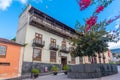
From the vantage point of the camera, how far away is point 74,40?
1466 centimetres

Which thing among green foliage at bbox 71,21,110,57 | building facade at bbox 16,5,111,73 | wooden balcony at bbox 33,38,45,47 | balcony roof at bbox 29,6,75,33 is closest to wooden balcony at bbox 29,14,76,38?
building facade at bbox 16,5,111,73

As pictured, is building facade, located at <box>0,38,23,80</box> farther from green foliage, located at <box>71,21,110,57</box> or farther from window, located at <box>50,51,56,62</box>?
green foliage, located at <box>71,21,110,57</box>

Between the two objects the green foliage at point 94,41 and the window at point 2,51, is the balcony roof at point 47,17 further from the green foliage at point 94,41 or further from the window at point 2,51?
the green foliage at point 94,41

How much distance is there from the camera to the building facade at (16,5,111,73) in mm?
18995

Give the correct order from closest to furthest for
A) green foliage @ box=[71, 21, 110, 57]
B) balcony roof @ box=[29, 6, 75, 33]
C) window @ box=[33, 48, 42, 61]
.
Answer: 1. green foliage @ box=[71, 21, 110, 57]
2. window @ box=[33, 48, 42, 61]
3. balcony roof @ box=[29, 6, 75, 33]

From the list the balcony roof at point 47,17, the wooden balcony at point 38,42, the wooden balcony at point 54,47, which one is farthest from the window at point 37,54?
the balcony roof at point 47,17

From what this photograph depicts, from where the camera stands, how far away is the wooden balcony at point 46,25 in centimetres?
2027

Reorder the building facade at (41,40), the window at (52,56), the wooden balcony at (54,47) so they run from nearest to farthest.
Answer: the building facade at (41,40) → the wooden balcony at (54,47) → the window at (52,56)

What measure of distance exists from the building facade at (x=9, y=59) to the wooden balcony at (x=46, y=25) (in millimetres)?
6263

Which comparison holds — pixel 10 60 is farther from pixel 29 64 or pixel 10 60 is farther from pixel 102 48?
pixel 102 48

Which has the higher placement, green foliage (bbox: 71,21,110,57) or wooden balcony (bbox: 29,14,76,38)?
wooden balcony (bbox: 29,14,76,38)

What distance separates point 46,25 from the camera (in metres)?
22.1

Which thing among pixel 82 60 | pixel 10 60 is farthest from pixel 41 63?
pixel 82 60

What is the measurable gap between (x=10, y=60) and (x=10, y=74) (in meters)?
1.68
